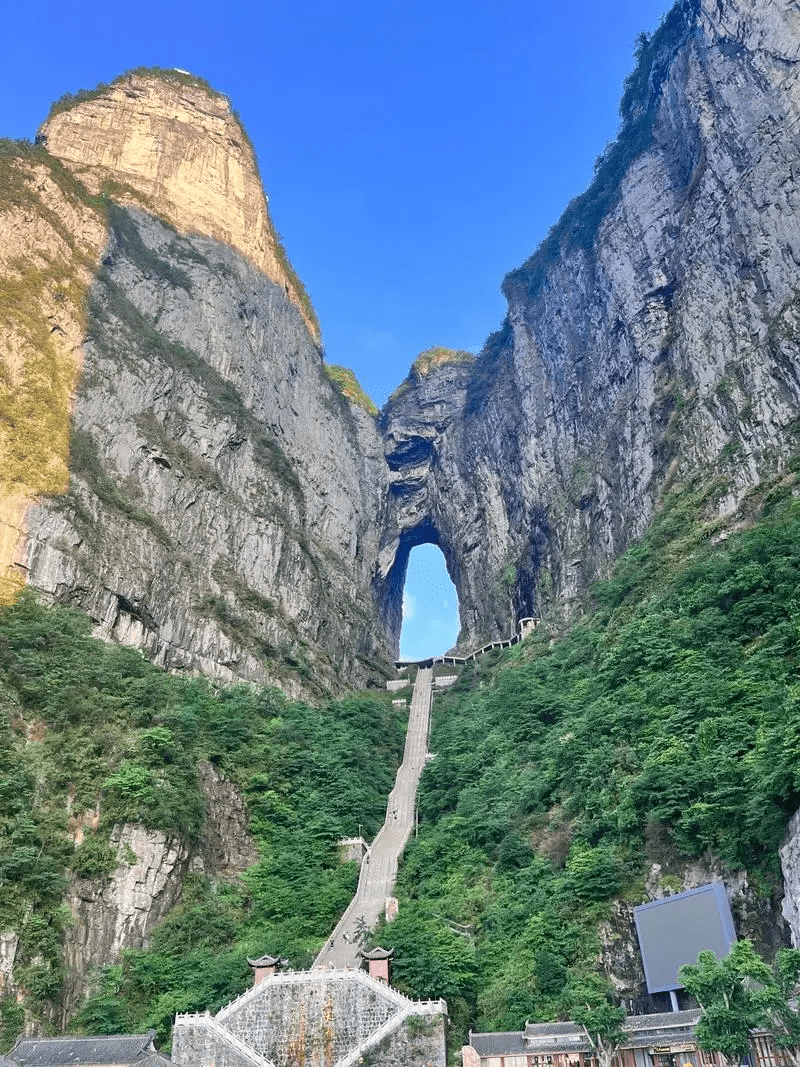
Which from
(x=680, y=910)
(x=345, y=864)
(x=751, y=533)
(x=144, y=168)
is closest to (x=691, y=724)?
(x=680, y=910)

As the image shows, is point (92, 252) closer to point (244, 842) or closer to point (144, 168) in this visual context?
point (144, 168)

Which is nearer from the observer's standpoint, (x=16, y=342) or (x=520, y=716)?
(x=520, y=716)

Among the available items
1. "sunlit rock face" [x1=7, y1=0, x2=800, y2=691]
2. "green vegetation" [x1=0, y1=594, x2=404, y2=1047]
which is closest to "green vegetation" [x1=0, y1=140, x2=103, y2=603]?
"sunlit rock face" [x1=7, y1=0, x2=800, y2=691]

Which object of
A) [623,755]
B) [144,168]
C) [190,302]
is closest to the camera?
[623,755]

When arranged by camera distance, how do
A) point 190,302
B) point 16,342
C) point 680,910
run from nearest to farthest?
1. point 680,910
2. point 16,342
3. point 190,302

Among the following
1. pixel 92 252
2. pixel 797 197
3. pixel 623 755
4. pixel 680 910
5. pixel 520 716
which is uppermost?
pixel 92 252

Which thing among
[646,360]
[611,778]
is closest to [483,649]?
[646,360]
